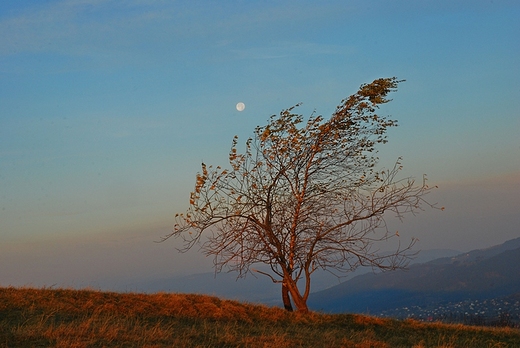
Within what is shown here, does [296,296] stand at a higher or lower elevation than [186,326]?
higher

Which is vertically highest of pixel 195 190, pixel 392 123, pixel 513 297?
pixel 392 123

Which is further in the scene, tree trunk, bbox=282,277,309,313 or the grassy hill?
tree trunk, bbox=282,277,309,313

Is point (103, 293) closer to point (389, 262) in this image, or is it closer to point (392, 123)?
point (389, 262)

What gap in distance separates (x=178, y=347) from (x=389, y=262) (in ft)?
36.0

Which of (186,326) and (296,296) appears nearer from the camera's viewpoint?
(186,326)

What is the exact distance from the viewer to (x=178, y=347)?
12.4 m

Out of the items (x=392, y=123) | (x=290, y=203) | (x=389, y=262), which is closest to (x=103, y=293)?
(x=290, y=203)

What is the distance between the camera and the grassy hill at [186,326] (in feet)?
42.6

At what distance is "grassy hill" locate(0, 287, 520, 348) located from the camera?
13.0 meters

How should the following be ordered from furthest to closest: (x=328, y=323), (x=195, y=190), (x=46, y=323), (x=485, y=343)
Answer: (x=195, y=190) < (x=328, y=323) < (x=485, y=343) < (x=46, y=323)

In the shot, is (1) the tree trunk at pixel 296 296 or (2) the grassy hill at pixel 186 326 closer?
(2) the grassy hill at pixel 186 326

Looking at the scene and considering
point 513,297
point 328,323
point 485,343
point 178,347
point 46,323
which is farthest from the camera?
point 513,297

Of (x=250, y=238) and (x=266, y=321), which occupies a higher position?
(x=250, y=238)

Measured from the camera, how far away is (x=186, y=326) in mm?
16422
